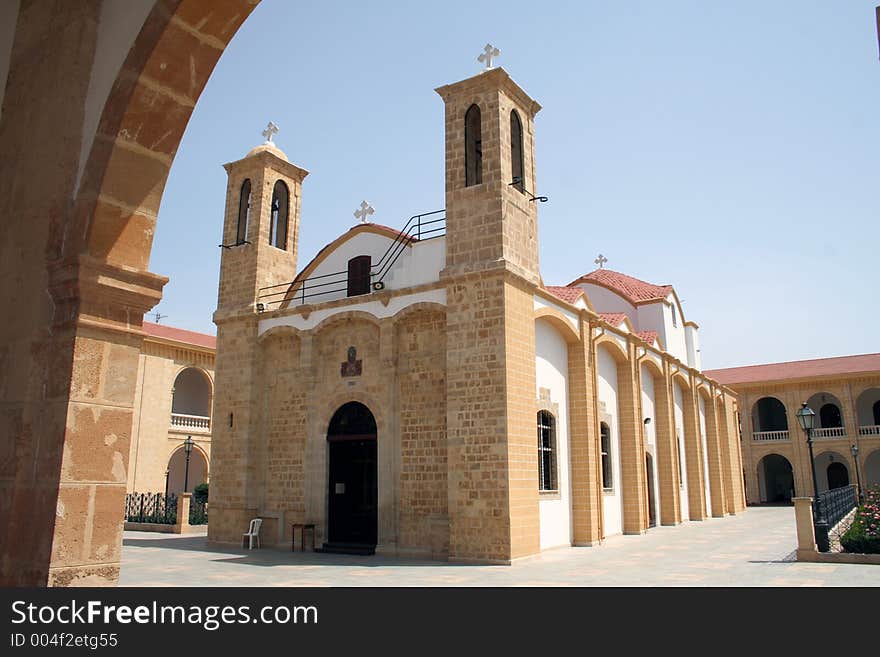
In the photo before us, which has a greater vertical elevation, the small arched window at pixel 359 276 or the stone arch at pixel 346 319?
the small arched window at pixel 359 276

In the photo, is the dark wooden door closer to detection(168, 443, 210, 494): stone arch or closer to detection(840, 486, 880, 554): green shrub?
detection(840, 486, 880, 554): green shrub

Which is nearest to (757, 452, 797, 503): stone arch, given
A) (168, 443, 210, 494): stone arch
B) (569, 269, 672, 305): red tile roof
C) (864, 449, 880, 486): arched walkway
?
(864, 449, 880, 486): arched walkway

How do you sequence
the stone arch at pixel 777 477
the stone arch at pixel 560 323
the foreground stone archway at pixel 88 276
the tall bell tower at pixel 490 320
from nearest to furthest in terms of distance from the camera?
the foreground stone archway at pixel 88 276 → the tall bell tower at pixel 490 320 → the stone arch at pixel 560 323 → the stone arch at pixel 777 477

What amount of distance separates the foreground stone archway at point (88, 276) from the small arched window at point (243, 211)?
13.7m

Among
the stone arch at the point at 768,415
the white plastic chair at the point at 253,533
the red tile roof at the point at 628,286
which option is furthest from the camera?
the stone arch at the point at 768,415

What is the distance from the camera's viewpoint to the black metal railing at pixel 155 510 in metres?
20.7

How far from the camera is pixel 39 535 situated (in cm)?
403

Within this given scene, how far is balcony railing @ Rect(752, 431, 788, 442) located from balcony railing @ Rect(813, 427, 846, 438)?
150 cm

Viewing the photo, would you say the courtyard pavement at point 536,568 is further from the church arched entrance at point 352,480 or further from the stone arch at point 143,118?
the stone arch at point 143,118

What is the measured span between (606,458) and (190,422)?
19106mm

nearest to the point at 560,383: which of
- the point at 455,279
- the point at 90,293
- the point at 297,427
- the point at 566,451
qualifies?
the point at 566,451

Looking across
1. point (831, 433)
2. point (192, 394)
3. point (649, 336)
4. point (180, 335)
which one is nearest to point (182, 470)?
point (192, 394)

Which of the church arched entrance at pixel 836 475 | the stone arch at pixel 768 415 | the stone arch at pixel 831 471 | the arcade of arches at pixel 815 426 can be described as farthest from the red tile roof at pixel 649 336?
the church arched entrance at pixel 836 475

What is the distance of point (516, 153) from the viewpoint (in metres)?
14.7
